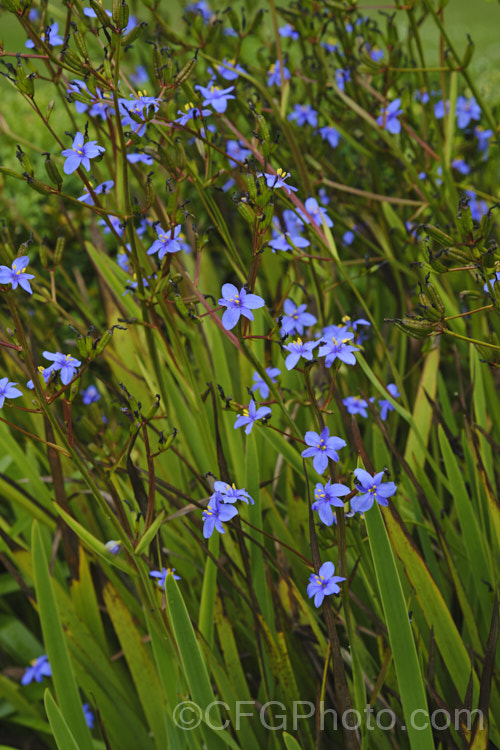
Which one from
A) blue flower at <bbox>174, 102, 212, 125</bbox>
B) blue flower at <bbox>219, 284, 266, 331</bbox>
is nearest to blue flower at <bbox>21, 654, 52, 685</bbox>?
blue flower at <bbox>219, 284, 266, 331</bbox>

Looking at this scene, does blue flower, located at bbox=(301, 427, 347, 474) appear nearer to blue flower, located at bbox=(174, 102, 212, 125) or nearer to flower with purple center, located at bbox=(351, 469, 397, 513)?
flower with purple center, located at bbox=(351, 469, 397, 513)

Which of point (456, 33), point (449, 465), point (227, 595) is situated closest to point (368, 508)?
point (449, 465)

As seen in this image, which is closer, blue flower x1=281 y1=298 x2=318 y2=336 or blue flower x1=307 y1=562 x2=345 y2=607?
blue flower x1=307 y1=562 x2=345 y2=607

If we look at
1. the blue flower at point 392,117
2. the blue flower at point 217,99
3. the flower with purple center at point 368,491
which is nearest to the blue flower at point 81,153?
the blue flower at point 217,99

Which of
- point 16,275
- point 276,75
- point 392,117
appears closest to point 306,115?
point 276,75

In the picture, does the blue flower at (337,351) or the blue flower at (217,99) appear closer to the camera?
the blue flower at (337,351)

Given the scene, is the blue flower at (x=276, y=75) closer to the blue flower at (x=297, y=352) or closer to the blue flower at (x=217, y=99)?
the blue flower at (x=217, y=99)

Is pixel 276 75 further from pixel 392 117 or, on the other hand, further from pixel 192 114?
pixel 192 114

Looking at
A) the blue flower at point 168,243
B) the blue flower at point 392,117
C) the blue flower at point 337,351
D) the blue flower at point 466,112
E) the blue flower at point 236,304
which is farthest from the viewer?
the blue flower at point 466,112
